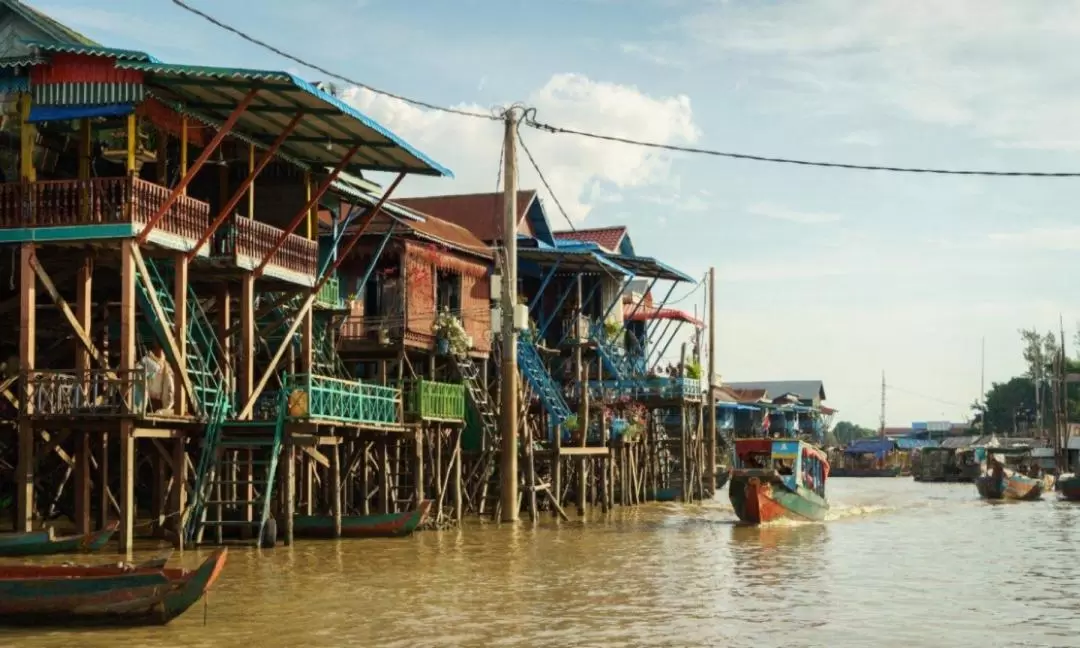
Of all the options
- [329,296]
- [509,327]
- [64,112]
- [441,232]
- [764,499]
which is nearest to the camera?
[64,112]

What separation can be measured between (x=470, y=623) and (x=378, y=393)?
1270cm

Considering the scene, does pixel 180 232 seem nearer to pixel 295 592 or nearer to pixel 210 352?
pixel 210 352

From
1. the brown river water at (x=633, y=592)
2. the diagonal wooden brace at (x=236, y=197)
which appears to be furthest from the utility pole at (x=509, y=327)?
the diagonal wooden brace at (x=236, y=197)

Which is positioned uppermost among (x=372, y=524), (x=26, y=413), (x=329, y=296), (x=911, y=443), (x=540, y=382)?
(x=329, y=296)

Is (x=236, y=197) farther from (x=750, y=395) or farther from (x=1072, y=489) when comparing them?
(x=750, y=395)

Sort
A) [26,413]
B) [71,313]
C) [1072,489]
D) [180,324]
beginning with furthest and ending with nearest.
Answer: [1072,489]
[180,324]
[71,313]
[26,413]

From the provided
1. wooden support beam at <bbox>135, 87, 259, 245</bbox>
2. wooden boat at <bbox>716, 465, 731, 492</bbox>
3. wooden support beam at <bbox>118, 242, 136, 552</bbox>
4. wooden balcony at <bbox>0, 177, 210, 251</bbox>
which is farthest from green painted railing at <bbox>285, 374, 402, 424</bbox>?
wooden boat at <bbox>716, 465, 731, 492</bbox>

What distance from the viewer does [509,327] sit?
30.9m

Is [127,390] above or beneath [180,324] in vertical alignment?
beneath

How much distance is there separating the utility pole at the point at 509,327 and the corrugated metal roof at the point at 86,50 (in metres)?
9.05

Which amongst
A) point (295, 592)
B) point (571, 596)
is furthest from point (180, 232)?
point (571, 596)

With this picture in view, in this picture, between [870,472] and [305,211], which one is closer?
[305,211]

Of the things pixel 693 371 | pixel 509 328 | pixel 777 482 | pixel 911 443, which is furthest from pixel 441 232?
pixel 911 443

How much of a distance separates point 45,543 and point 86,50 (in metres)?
7.75
